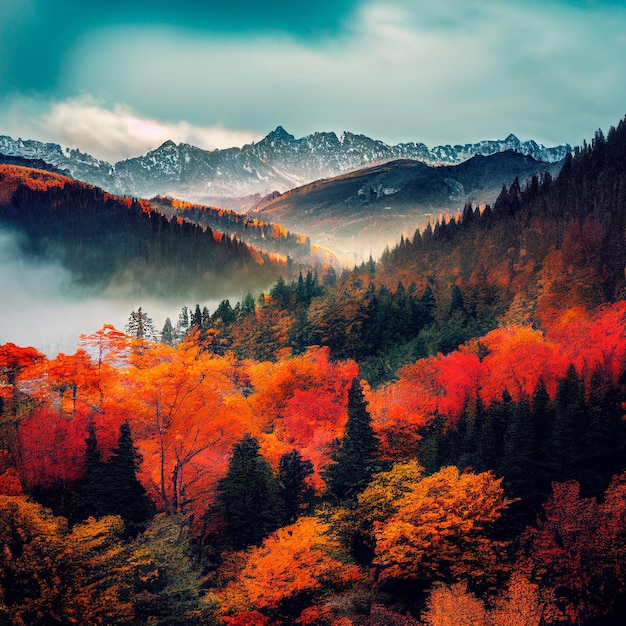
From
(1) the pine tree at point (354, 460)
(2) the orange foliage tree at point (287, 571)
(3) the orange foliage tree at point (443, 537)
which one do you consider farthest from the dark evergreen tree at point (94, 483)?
(3) the orange foliage tree at point (443, 537)

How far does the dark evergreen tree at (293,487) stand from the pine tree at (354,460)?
3.25m

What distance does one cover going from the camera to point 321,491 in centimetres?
5316

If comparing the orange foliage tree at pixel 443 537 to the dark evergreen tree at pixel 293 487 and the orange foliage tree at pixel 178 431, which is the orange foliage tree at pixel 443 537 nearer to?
the dark evergreen tree at pixel 293 487

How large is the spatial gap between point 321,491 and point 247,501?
7.82 meters

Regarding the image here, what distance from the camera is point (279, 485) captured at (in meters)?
54.1

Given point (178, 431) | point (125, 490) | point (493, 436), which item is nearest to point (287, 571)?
point (125, 490)

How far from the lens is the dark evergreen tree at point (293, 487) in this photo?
53281 mm

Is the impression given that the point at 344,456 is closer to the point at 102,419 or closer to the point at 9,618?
the point at 102,419

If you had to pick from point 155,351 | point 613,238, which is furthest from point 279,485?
point 613,238

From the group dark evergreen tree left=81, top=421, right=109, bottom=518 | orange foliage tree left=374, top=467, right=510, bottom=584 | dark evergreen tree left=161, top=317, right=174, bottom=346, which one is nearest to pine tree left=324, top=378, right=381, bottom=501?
orange foliage tree left=374, top=467, right=510, bottom=584

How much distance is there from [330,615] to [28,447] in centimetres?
3224

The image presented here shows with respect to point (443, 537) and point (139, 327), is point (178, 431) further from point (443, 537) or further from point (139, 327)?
point (139, 327)

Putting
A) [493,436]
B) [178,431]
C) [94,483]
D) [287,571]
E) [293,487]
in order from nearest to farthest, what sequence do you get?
[287,571], [94,483], [293,487], [493,436], [178,431]

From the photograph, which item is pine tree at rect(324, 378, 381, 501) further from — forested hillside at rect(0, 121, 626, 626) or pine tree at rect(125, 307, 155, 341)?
pine tree at rect(125, 307, 155, 341)
